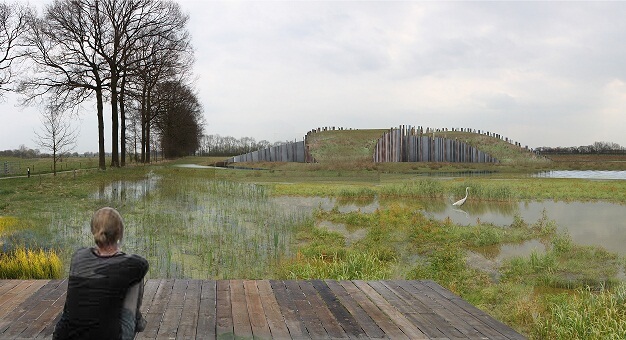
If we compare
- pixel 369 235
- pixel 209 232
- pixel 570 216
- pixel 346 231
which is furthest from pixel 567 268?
pixel 209 232

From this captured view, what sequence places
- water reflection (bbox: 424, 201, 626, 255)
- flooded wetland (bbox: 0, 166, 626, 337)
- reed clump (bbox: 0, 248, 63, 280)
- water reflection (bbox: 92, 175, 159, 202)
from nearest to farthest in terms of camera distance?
reed clump (bbox: 0, 248, 63, 280) → flooded wetland (bbox: 0, 166, 626, 337) → water reflection (bbox: 424, 201, 626, 255) → water reflection (bbox: 92, 175, 159, 202)

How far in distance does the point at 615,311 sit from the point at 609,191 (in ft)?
62.7

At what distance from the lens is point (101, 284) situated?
11.3 feet

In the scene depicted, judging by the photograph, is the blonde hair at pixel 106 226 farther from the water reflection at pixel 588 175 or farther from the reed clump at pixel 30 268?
the water reflection at pixel 588 175

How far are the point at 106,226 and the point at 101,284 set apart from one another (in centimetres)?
40

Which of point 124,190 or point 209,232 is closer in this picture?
point 209,232

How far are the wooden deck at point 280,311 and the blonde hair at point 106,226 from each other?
2050 mm

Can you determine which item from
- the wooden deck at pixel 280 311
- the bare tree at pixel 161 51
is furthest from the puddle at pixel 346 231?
the bare tree at pixel 161 51

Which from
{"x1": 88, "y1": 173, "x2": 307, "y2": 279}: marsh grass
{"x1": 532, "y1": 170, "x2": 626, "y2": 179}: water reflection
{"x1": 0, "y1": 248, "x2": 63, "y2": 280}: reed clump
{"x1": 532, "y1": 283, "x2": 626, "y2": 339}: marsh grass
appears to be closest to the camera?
{"x1": 532, "y1": 283, "x2": 626, "y2": 339}: marsh grass

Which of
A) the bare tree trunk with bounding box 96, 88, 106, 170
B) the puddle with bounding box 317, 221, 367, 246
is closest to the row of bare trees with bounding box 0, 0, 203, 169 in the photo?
the bare tree trunk with bounding box 96, 88, 106, 170

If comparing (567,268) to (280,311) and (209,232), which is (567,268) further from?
(209,232)

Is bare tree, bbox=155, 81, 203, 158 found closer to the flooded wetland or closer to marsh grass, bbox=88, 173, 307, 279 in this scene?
the flooded wetland

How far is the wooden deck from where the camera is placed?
17.4ft

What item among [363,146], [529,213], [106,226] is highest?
[363,146]
